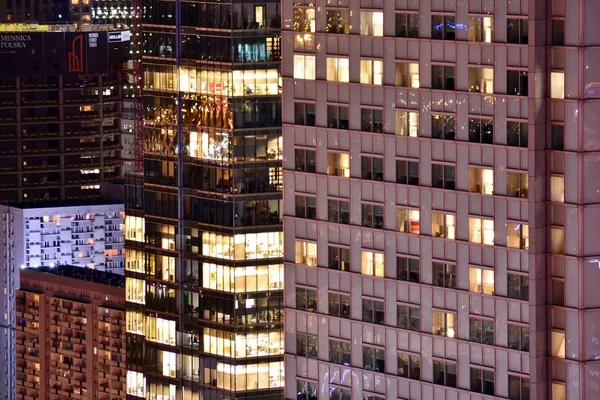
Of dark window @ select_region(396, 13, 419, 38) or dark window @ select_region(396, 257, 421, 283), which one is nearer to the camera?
dark window @ select_region(396, 13, 419, 38)

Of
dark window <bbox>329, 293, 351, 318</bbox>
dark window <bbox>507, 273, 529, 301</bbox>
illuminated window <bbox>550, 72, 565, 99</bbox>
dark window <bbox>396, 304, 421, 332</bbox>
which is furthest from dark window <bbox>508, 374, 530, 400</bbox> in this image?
illuminated window <bbox>550, 72, 565, 99</bbox>

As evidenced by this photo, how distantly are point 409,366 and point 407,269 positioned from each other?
247 inches

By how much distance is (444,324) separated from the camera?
149625 millimetres

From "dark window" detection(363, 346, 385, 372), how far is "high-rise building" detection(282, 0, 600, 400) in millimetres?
131

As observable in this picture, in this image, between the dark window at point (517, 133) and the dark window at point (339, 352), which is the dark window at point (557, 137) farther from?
the dark window at point (339, 352)

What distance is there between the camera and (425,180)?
149750 millimetres

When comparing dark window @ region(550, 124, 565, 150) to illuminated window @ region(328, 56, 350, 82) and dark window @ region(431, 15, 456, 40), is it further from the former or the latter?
illuminated window @ region(328, 56, 350, 82)

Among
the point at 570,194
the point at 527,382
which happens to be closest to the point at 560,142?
the point at 570,194

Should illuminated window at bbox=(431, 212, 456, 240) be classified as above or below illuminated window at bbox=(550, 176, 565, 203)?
below

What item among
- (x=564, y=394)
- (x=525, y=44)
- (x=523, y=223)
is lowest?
(x=564, y=394)

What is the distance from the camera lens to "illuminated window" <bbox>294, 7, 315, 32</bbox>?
15812 centimetres

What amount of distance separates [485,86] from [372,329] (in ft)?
62.4

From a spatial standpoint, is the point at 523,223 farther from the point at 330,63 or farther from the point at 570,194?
the point at 330,63

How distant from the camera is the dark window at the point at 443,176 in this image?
5837 inches
